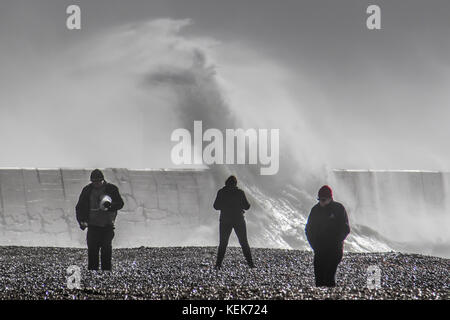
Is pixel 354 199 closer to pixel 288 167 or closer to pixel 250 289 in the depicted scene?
pixel 288 167

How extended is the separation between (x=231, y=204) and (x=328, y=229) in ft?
11.2

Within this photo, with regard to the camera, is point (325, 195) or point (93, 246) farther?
point (93, 246)

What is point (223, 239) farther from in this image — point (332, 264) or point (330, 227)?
point (330, 227)

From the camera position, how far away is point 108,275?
391 inches

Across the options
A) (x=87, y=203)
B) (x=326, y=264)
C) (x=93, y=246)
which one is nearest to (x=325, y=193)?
(x=326, y=264)

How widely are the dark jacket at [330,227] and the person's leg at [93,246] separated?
337 cm

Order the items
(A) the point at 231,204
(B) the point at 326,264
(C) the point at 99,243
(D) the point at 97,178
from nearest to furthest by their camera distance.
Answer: (B) the point at 326,264 < (D) the point at 97,178 < (C) the point at 99,243 < (A) the point at 231,204

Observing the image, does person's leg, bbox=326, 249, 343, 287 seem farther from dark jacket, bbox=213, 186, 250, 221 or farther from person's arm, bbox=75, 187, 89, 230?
person's arm, bbox=75, 187, 89, 230

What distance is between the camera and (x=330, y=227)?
8719mm

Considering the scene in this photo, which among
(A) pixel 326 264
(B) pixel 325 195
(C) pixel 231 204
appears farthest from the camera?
(C) pixel 231 204

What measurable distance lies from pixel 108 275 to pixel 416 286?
424 centimetres

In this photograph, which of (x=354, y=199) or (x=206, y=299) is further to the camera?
(x=354, y=199)
